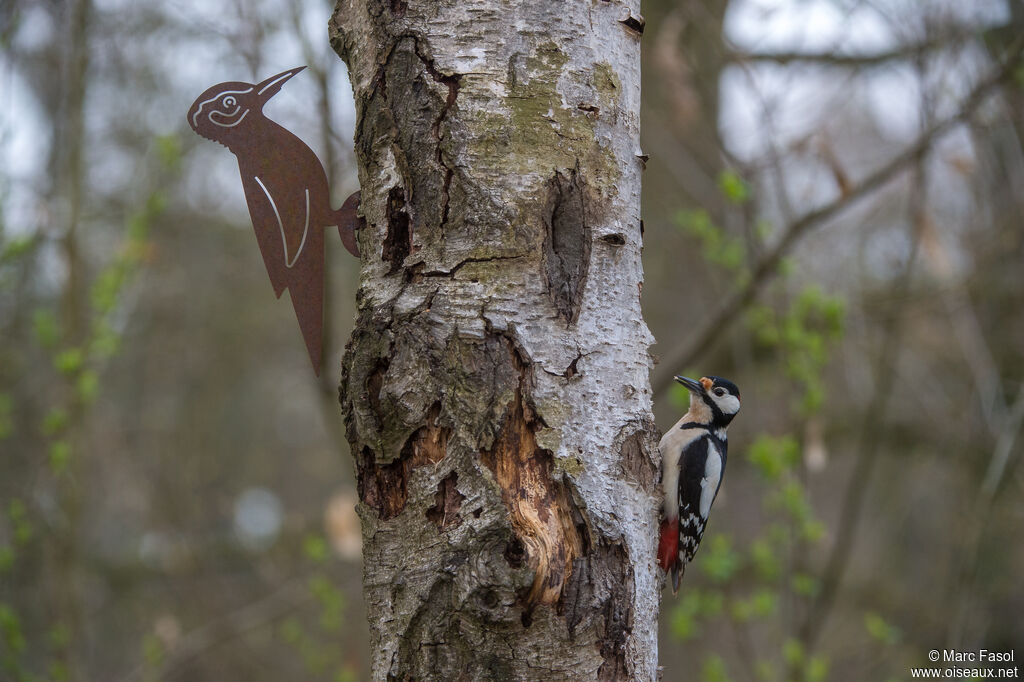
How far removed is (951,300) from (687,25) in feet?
6.69

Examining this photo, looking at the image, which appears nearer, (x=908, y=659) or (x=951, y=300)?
(x=951, y=300)

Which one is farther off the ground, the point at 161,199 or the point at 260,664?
the point at 161,199

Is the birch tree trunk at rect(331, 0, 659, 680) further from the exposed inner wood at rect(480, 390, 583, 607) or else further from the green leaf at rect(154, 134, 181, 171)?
the green leaf at rect(154, 134, 181, 171)

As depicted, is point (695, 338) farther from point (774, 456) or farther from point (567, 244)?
point (567, 244)

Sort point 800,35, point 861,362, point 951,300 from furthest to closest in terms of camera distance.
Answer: point 861,362, point 951,300, point 800,35

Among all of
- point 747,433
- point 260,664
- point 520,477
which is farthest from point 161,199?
point 260,664

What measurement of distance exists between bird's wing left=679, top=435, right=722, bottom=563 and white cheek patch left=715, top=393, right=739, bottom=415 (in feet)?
0.66

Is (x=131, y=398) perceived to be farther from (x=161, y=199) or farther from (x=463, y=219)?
(x=463, y=219)

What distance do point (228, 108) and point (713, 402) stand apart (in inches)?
69.1

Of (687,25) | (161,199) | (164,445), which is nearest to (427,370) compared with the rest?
(161,199)

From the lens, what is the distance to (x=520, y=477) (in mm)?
1316

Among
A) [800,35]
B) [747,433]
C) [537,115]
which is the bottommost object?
[747,433]

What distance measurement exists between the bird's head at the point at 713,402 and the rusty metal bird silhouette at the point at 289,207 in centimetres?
132

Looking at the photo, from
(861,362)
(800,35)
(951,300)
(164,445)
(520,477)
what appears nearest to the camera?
(520,477)
